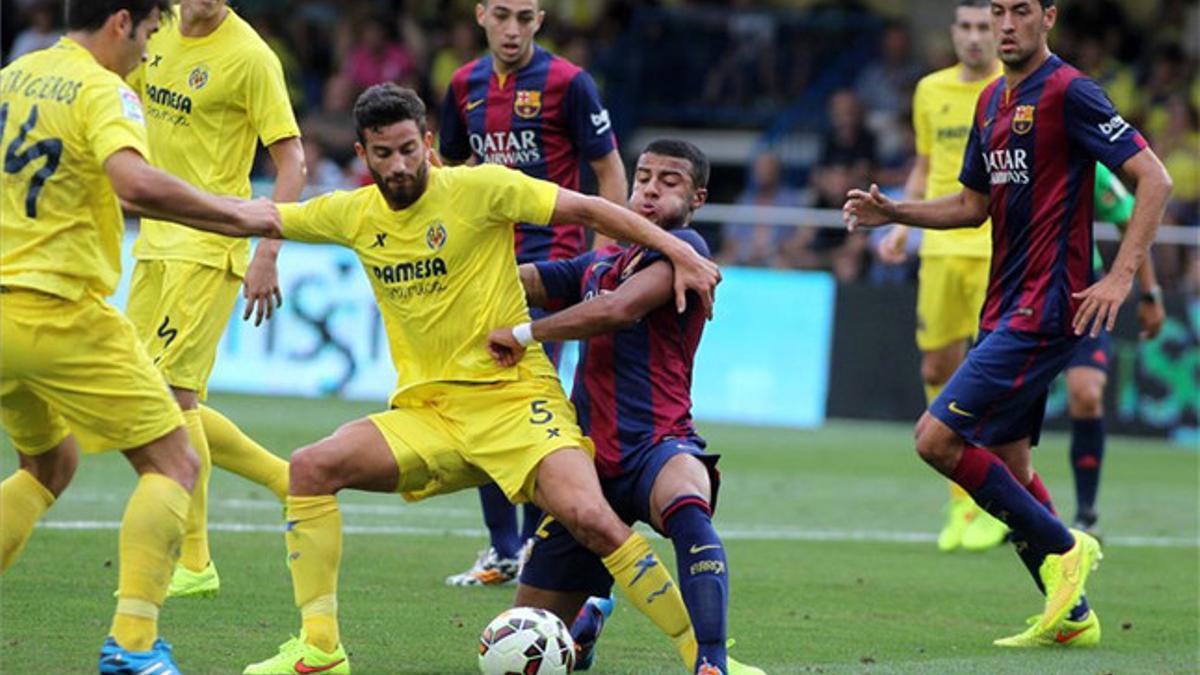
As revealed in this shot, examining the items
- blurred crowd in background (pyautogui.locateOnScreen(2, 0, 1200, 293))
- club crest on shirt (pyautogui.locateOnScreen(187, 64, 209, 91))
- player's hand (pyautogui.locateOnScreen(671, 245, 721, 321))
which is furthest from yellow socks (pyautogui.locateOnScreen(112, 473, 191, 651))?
blurred crowd in background (pyautogui.locateOnScreen(2, 0, 1200, 293))

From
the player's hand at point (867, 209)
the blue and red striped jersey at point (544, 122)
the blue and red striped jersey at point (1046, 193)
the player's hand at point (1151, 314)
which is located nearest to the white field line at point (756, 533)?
the player's hand at point (1151, 314)

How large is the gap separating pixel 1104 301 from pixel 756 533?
12.7 feet

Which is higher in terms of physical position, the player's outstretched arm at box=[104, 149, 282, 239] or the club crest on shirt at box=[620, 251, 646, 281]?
the player's outstretched arm at box=[104, 149, 282, 239]

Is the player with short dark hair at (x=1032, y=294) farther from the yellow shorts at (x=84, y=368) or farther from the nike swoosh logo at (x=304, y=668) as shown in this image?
the yellow shorts at (x=84, y=368)

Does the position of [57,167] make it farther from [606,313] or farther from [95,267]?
[606,313]

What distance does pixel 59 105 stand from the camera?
611 centimetres

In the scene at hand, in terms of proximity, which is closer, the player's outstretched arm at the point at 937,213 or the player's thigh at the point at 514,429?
the player's thigh at the point at 514,429

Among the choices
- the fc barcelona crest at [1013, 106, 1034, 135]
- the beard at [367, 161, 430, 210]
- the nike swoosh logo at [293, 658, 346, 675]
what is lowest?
the nike swoosh logo at [293, 658, 346, 675]

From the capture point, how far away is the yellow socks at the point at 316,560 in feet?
21.4

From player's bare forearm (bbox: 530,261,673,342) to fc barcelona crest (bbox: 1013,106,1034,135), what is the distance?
6.48ft

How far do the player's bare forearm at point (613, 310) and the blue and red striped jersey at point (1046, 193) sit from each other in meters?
1.91

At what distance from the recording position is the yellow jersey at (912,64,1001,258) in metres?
11.5

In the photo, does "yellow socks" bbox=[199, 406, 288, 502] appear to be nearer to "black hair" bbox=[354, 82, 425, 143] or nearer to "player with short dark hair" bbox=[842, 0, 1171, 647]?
"black hair" bbox=[354, 82, 425, 143]

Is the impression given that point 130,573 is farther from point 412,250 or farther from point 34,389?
point 412,250
